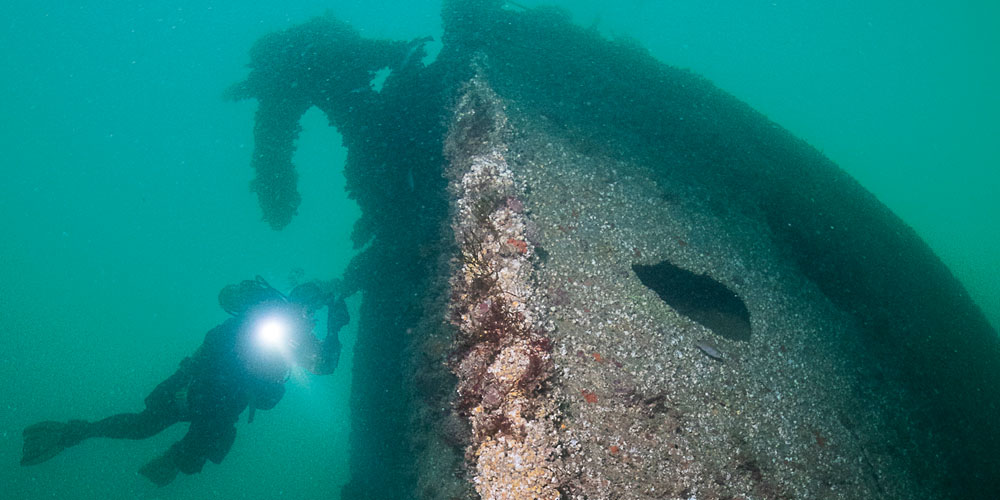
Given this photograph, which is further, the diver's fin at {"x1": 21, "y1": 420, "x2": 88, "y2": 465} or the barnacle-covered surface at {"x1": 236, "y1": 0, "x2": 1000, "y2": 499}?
the diver's fin at {"x1": 21, "y1": 420, "x2": 88, "y2": 465}

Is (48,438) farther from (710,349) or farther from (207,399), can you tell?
(710,349)

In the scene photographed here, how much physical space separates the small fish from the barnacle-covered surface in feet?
0.04

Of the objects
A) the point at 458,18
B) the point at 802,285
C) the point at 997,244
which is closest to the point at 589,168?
the point at 802,285

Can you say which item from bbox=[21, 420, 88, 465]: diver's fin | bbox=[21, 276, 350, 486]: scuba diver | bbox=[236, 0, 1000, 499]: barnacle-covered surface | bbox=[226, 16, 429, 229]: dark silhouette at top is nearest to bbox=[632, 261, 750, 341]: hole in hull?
bbox=[236, 0, 1000, 499]: barnacle-covered surface

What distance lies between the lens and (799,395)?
3092 millimetres

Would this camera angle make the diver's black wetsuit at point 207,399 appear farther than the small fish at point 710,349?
Yes

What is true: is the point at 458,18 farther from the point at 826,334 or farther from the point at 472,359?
the point at 826,334

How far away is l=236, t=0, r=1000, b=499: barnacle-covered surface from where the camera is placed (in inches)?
112

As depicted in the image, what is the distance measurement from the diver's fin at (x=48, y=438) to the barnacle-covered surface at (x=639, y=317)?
5.03 m

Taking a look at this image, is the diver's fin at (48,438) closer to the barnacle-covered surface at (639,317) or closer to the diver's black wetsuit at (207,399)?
the diver's black wetsuit at (207,399)

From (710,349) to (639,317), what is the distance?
0.53 m

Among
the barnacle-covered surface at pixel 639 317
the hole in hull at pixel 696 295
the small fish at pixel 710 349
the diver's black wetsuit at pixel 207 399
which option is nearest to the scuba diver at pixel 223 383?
the diver's black wetsuit at pixel 207 399

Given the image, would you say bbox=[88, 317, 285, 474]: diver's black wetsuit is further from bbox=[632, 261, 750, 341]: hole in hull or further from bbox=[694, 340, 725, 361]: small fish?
bbox=[694, 340, 725, 361]: small fish

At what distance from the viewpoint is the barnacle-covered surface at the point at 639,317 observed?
2.85 meters
